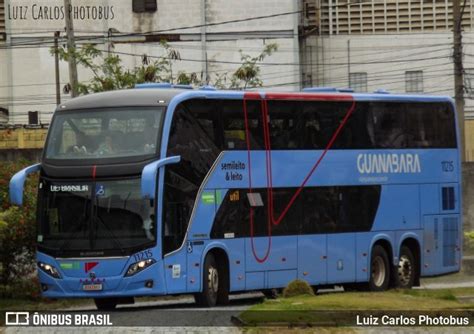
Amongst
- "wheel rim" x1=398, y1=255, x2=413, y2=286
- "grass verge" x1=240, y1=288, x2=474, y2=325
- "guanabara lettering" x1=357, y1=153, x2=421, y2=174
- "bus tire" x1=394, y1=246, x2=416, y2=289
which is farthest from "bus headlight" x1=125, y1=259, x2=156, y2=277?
"wheel rim" x1=398, y1=255, x2=413, y2=286

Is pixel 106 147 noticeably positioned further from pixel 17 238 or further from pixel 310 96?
pixel 310 96

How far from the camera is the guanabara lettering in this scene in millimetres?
26344

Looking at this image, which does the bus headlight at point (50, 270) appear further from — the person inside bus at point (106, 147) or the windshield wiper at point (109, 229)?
the person inside bus at point (106, 147)

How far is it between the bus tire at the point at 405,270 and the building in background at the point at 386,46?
3549 centimetres

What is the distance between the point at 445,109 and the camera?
94.6 feet

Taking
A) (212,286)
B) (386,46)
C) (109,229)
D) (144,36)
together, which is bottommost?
(212,286)

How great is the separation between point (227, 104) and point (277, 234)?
283 cm

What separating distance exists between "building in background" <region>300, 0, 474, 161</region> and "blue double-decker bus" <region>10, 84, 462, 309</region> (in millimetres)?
34803

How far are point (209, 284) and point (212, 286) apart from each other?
187 mm

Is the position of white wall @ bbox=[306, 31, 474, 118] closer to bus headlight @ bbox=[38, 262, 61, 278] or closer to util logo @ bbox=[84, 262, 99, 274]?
A: bus headlight @ bbox=[38, 262, 61, 278]

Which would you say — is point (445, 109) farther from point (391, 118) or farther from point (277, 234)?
point (277, 234)

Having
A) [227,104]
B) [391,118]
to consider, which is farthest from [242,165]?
[391,118]

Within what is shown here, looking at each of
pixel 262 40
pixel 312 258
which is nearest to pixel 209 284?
pixel 312 258

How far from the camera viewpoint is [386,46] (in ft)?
207
